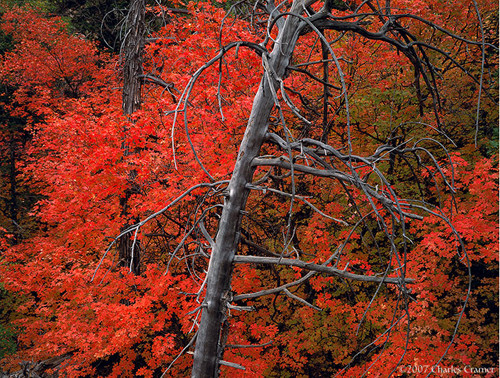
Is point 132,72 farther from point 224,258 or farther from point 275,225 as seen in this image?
point 224,258

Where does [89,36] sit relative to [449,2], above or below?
above

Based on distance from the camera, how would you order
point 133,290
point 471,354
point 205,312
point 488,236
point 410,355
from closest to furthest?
point 205,312
point 488,236
point 410,355
point 471,354
point 133,290

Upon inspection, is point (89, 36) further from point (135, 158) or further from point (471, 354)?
point (471, 354)

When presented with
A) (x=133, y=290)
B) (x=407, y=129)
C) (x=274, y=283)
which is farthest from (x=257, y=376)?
(x=407, y=129)

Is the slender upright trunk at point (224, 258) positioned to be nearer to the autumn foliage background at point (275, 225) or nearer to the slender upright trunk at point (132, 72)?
the autumn foliage background at point (275, 225)

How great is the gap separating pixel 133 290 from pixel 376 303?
18.7 ft

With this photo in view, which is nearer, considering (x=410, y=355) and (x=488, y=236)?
(x=488, y=236)

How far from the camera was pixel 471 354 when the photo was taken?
711cm

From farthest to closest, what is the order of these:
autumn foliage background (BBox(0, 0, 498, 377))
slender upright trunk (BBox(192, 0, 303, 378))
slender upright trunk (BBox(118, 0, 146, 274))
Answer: slender upright trunk (BBox(118, 0, 146, 274)), autumn foliage background (BBox(0, 0, 498, 377)), slender upright trunk (BBox(192, 0, 303, 378))
